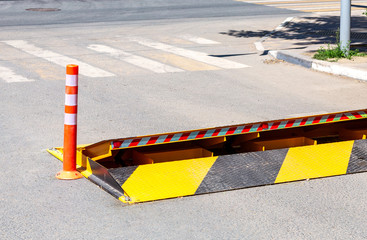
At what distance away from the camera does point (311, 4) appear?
87.2ft

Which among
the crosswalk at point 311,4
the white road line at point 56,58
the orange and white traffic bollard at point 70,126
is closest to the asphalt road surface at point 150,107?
the white road line at point 56,58

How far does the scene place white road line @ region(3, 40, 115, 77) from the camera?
473 inches

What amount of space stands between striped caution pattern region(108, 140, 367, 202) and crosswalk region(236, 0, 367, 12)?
18061 millimetres

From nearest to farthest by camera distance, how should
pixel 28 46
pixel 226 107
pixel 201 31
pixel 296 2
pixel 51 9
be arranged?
pixel 226 107 < pixel 28 46 < pixel 201 31 < pixel 51 9 < pixel 296 2

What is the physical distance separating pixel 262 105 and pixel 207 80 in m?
2.15

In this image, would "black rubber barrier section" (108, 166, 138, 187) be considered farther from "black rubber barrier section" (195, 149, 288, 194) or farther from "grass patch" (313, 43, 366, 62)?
"grass patch" (313, 43, 366, 62)

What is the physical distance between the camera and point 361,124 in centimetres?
821

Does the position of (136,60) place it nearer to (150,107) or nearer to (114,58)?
(114,58)

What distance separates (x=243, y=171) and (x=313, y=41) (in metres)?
10.6

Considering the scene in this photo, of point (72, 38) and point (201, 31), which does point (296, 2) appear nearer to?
point (201, 31)

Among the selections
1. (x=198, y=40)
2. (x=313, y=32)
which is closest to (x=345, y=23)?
(x=198, y=40)

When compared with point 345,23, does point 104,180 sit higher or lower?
lower

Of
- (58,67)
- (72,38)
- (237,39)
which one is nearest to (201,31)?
(237,39)

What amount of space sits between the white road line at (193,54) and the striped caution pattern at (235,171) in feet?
19.9
